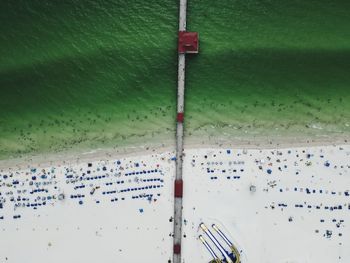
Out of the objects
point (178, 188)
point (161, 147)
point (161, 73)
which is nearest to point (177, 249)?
point (178, 188)

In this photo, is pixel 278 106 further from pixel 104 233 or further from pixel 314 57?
pixel 104 233

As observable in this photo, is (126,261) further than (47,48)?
No

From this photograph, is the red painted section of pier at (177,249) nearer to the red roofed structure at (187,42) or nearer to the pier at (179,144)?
the pier at (179,144)

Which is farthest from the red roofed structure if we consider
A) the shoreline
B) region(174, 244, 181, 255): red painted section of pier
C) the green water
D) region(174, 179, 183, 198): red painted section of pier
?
region(174, 244, 181, 255): red painted section of pier

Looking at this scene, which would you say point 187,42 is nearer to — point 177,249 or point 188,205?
point 188,205

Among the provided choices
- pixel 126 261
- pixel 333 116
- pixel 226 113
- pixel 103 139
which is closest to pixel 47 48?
pixel 103 139

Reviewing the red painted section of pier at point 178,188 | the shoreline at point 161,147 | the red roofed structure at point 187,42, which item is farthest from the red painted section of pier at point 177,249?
the red roofed structure at point 187,42

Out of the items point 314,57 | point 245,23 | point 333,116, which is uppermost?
point 245,23
